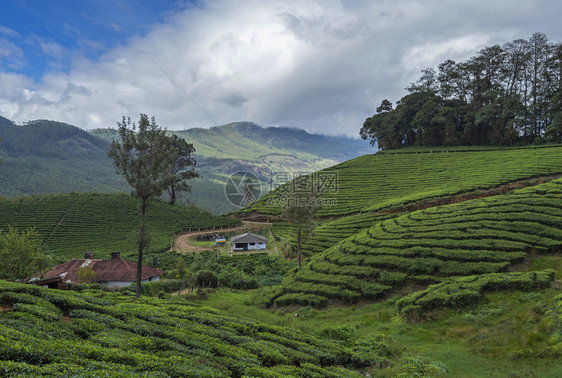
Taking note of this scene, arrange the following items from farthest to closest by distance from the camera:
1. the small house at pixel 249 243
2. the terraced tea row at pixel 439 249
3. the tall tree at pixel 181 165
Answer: the tall tree at pixel 181 165 < the small house at pixel 249 243 < the terraced tea row at pixel 439 249

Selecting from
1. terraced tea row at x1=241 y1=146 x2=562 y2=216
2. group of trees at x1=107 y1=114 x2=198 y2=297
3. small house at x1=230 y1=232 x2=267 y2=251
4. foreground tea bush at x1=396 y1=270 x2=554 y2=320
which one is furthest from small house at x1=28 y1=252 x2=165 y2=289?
foreground tea bush at x1=396 y1=270 x2=554 y2=320

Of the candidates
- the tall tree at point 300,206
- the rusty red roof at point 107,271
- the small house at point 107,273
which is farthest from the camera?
the rusty red roof at point 107,271

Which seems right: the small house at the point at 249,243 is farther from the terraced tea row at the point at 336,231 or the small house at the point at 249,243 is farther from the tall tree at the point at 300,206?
the tall tree at the point at 300,206

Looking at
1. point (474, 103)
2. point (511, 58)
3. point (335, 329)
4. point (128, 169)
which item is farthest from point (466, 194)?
point (511, 58)

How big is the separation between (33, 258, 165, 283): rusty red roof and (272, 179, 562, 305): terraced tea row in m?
19.5

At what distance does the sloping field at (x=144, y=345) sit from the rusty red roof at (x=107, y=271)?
78.5 ft

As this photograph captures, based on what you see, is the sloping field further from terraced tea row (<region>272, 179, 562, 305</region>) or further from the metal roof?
the metal roof

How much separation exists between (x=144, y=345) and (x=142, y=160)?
17.2 meters

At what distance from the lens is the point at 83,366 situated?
7480 mm

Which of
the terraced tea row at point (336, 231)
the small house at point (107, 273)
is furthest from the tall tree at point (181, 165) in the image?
the terraced tea row at point (336, 231)

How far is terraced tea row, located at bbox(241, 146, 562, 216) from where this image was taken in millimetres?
45019

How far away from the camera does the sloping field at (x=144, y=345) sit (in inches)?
299

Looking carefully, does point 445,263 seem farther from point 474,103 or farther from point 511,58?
point 511,58

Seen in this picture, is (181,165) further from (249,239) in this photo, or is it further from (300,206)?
(300,206)
